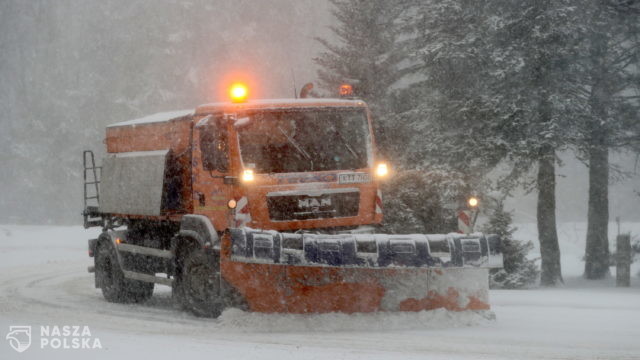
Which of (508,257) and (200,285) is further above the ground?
(200,285)

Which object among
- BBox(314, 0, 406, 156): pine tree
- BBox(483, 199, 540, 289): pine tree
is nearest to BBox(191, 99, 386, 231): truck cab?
BBox(483, 199, 540, 289): pine tree

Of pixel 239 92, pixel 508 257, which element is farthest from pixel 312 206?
pixel 508 257

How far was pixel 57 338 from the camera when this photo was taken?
29.1 feet

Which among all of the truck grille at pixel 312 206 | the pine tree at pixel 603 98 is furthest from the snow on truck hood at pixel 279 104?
the pine tree at pixel 603 98

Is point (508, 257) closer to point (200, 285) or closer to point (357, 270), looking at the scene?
point (357, 270)

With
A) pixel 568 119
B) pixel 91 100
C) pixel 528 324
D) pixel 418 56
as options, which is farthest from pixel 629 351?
pixel 91 100

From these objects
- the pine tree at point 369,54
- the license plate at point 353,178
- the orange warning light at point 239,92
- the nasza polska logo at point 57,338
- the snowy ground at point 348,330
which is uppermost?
the pine tree at point 369,54

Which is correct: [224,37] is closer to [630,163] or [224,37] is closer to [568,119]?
[630,163]

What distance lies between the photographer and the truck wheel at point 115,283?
13.6 metres

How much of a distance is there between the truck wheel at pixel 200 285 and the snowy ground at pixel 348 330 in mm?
275

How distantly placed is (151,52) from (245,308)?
2138 inches

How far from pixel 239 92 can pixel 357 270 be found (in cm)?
273

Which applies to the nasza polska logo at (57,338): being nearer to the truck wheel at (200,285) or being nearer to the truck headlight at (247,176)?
the truck wheel at (200,285)

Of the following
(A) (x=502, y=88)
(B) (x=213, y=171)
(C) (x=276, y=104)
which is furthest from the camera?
(A) (x=502, y=88)
